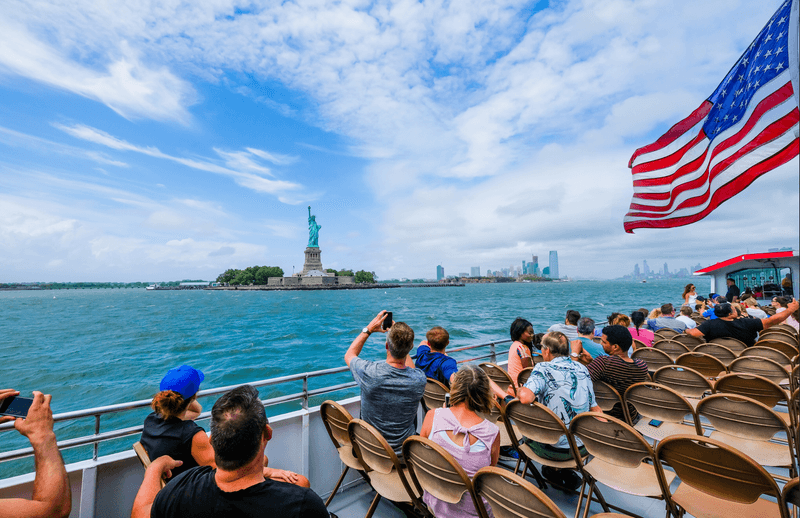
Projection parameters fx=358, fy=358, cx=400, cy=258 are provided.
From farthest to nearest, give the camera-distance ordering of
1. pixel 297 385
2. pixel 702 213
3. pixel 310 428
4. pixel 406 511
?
pixel 297 385, pixel 702 213, pixel 310 428, pixel 406 511

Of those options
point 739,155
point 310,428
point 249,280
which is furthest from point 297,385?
point 249,280

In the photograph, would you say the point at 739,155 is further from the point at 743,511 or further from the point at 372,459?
the point at 372,459

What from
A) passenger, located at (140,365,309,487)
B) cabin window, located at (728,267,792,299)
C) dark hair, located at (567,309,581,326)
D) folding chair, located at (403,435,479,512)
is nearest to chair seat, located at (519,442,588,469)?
folding chair, located at (403,435,479,512)

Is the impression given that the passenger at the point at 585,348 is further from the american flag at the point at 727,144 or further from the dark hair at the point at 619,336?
the american flag at the point at 727,144

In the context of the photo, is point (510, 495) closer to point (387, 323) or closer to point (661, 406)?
point (387, 323)

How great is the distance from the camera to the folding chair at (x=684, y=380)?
3551 mm

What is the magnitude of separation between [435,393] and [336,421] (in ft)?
3.35

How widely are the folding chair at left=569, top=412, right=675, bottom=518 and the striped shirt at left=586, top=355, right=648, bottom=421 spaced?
Result: 960 millimetres

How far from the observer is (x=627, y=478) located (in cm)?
243

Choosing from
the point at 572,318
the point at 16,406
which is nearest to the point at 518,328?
the point at 572,318

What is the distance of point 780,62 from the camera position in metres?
3.32

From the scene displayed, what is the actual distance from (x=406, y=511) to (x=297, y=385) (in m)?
13.5

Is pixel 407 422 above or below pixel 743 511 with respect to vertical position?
above

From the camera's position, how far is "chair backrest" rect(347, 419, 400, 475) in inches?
85.2
